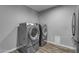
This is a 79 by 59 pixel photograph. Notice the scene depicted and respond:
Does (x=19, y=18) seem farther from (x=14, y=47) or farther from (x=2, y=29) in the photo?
(x=14, y=47)

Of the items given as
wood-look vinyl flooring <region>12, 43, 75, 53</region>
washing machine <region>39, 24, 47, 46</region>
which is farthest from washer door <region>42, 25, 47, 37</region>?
wood-look vinyl flooring <region>12, 43, 75, 53</region>

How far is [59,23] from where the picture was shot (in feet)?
2.87

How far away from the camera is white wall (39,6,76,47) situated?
0.84 m

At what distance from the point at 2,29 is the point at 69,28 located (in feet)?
3.14

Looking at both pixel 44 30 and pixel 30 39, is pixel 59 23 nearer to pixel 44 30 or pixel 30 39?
pixel 44 30

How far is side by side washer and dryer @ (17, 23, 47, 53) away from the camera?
0.85 meters

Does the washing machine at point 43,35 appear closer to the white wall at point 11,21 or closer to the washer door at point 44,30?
the washer door at point 44,30

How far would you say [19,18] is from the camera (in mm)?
835

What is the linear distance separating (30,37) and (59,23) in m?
0.48

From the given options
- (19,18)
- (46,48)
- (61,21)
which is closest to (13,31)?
(19,18)

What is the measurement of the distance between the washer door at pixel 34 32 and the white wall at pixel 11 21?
10cm

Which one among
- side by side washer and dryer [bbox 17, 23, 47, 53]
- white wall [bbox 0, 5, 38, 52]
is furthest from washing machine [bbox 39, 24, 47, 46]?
white wall [bbox 0, 5, 38, 52]

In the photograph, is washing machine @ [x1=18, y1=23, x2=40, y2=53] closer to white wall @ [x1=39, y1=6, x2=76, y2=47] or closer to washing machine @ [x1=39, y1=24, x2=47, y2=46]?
washing machine @ [x1=39, y1=24, x2=47, y2=46]

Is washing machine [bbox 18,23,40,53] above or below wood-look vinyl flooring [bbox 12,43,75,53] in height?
above
